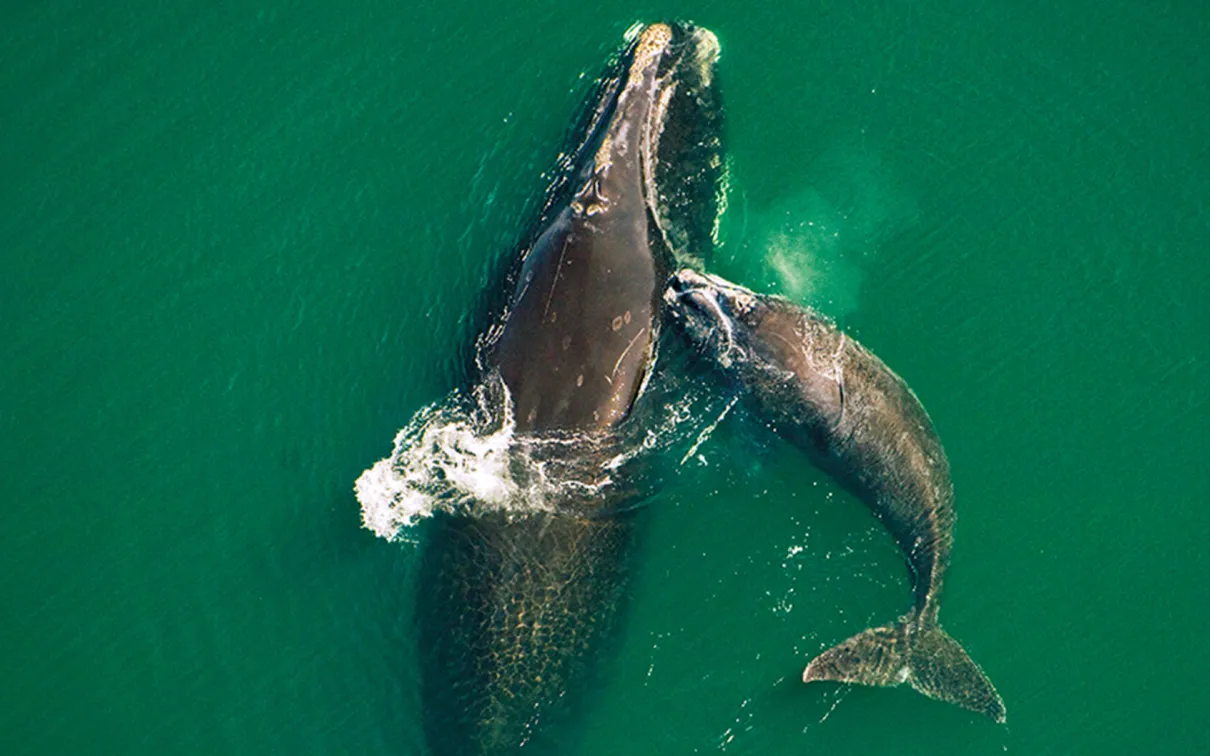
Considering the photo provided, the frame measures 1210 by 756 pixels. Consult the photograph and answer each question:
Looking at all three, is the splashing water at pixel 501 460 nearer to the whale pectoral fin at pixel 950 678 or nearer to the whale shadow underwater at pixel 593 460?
the whale shadow underwater at pixel 593 460

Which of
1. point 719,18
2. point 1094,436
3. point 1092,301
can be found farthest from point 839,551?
point 719,18

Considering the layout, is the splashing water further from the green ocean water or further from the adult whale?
the green ocean water

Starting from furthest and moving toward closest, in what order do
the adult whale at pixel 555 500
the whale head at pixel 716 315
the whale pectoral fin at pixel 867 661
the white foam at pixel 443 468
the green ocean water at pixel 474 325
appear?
the whale head at pixel 716 315
the green ocean water at pixel 474 325
the white foam at pixel 443 468
the whale pectoral fin at pixel 867 661
the adult whale at pixel 555 500

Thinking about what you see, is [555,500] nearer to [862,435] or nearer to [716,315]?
[716,315]

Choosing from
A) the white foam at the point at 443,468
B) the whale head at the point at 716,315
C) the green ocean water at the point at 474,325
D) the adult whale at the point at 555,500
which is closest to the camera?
the adult whale at the point at 555,500

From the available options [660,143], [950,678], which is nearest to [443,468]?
[660,143]

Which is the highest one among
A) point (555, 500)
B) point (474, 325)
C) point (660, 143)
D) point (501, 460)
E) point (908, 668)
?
point (660, 143)

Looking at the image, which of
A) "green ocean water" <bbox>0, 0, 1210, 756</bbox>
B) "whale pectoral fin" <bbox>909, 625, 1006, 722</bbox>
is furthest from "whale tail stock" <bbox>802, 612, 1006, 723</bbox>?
"green ocean water" <bbox>0, 0, 1210, 756</bbox>

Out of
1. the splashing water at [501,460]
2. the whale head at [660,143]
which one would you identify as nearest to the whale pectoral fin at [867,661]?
the splashing water at [501,460]

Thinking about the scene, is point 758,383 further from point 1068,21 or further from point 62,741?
point 62,741
